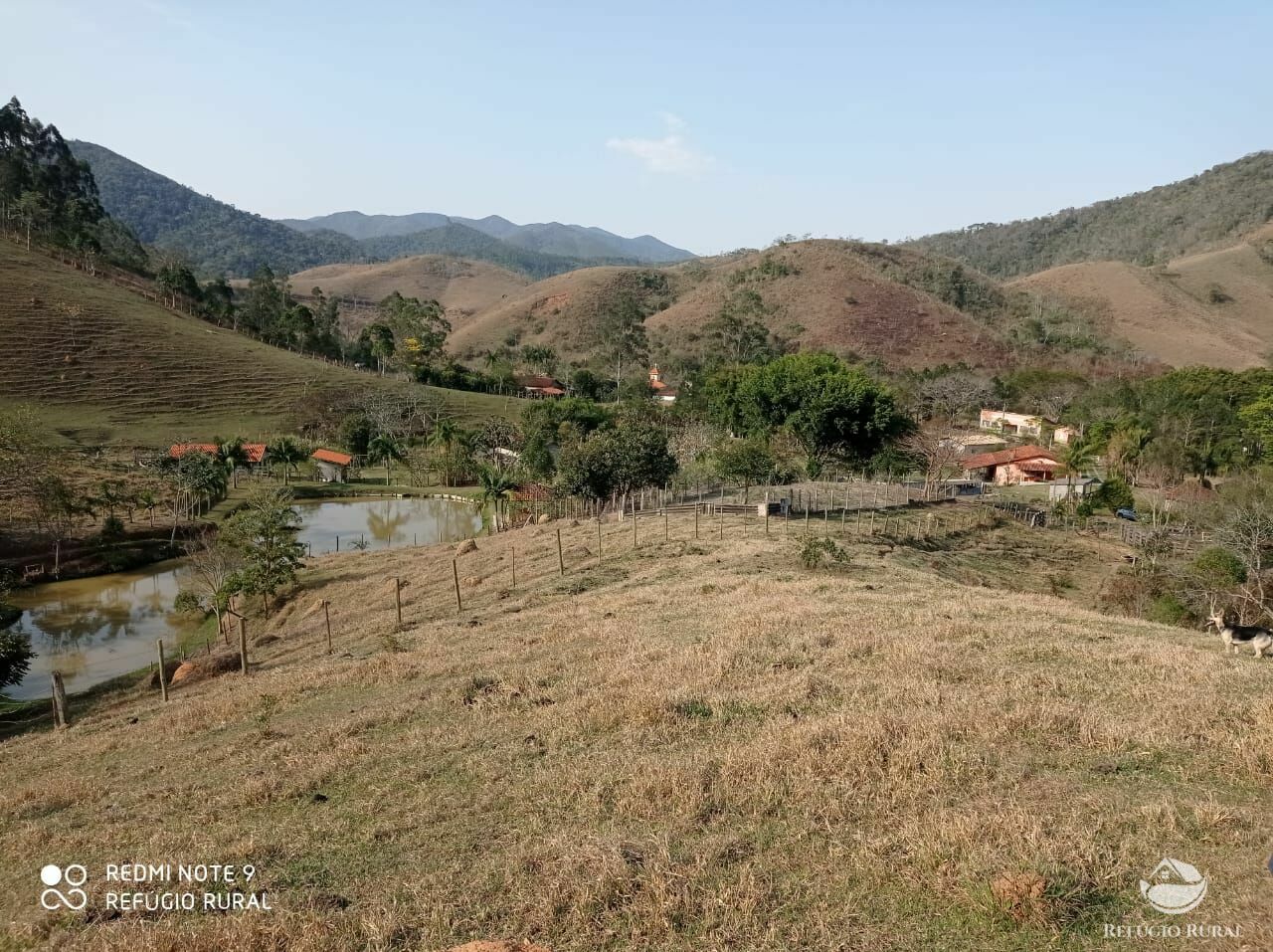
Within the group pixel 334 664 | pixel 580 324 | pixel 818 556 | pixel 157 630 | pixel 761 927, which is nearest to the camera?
pixel 761 927

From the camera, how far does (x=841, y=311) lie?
118625mm

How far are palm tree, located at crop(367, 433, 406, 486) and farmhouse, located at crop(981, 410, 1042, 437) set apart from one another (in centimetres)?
5060

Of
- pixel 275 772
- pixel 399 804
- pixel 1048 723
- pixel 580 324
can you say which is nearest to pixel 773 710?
pixel 1048 723

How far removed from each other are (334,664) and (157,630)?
51.0 feet

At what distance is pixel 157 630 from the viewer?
27.1 m

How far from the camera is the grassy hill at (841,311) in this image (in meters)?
113

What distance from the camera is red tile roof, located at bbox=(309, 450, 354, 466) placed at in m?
59.3

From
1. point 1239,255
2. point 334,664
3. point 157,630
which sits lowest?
point 157,630

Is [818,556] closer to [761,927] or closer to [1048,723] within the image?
[1048,723]

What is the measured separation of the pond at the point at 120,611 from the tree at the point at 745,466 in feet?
42.6

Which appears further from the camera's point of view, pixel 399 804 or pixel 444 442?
pixel 444 442

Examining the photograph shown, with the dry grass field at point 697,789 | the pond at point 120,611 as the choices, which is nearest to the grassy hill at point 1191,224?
the pond at point 120,611

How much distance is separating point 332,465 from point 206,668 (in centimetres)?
4351

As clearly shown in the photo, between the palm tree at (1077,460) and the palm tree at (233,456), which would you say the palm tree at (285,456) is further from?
the palm tree at (1077,460)
